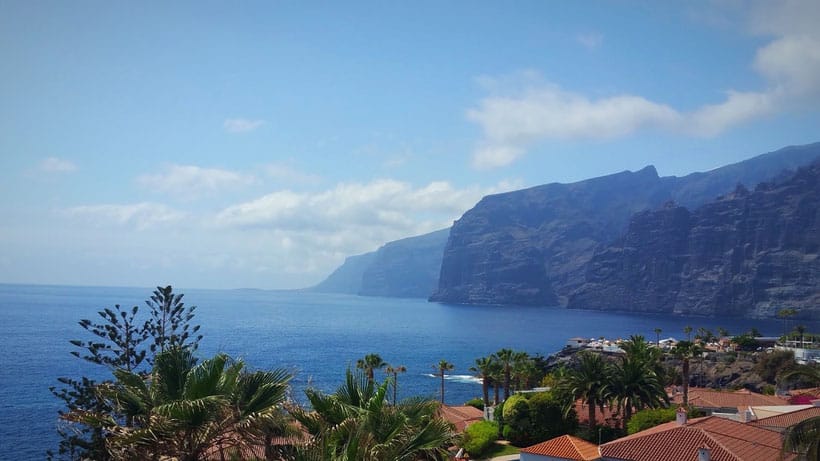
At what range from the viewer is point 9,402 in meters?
62.2

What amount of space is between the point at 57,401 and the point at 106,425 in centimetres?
6440

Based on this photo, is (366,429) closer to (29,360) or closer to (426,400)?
(426,400)

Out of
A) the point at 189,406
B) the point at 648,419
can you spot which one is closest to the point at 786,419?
the point at 648,419

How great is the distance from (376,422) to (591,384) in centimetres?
2920

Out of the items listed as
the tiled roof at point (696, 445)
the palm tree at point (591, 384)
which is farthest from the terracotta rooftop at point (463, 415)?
the tiled roof at point (696, 445)

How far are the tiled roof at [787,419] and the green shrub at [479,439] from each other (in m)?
13.6

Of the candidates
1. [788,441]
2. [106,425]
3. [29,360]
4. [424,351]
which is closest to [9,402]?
[29,360]

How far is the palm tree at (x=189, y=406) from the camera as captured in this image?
901 centimetres

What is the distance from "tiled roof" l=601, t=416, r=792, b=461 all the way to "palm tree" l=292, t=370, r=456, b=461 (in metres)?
17.0

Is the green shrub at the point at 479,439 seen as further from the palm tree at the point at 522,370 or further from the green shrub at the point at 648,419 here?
the palm tree at the point at 522,370

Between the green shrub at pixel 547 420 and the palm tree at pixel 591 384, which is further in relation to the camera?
the green shrub at pixel 547 420

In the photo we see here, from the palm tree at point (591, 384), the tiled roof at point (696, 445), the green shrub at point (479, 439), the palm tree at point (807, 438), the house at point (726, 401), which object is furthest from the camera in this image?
the house at point (726, 401)

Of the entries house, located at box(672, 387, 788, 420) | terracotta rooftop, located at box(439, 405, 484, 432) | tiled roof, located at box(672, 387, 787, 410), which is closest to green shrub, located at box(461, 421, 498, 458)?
terracotta rooftop, located at box(439, 405, 484, 432)

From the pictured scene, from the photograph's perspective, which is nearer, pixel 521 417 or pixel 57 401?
pixel 521 417
